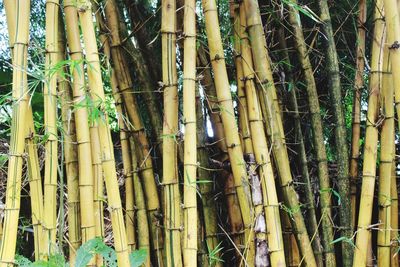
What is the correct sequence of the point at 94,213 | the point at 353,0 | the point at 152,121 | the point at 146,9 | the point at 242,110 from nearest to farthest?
the point at 94,213, the point at 242,110, the point at 152,121, the point at 146,9, the point at 353,0

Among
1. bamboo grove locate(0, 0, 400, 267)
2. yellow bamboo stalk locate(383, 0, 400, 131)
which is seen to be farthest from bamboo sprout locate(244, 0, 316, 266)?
yellow bamboo stalk locate(383, 0, 400, 131)

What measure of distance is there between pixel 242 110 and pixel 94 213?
1.64 ft

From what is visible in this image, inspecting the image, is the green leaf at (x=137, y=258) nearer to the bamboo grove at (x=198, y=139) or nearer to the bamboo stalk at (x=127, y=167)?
the bamboo grove at (x=198, y=139)

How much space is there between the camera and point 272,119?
135 centimetres

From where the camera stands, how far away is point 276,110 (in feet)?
4.65

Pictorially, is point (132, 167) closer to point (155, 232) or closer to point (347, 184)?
point (155, 232)

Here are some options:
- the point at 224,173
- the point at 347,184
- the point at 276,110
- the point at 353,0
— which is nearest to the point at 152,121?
the point at 224,173

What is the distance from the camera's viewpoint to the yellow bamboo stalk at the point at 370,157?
1.28 meters

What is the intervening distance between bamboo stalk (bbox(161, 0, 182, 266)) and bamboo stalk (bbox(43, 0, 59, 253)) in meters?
0.25

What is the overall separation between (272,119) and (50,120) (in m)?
0.59

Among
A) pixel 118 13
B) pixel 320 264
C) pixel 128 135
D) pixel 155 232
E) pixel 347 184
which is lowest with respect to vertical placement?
pixel 320 264

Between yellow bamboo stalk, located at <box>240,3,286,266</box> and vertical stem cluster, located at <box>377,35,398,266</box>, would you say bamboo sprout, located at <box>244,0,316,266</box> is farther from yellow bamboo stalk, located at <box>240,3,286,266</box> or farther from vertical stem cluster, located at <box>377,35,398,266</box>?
vertical stem cluster, located at <box>377,35,398,266</box>

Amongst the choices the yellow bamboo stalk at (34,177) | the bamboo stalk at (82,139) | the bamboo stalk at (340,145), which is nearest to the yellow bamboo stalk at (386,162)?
the bamboo stalk at (340,145)

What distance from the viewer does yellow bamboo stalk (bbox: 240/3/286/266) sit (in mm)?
1235
